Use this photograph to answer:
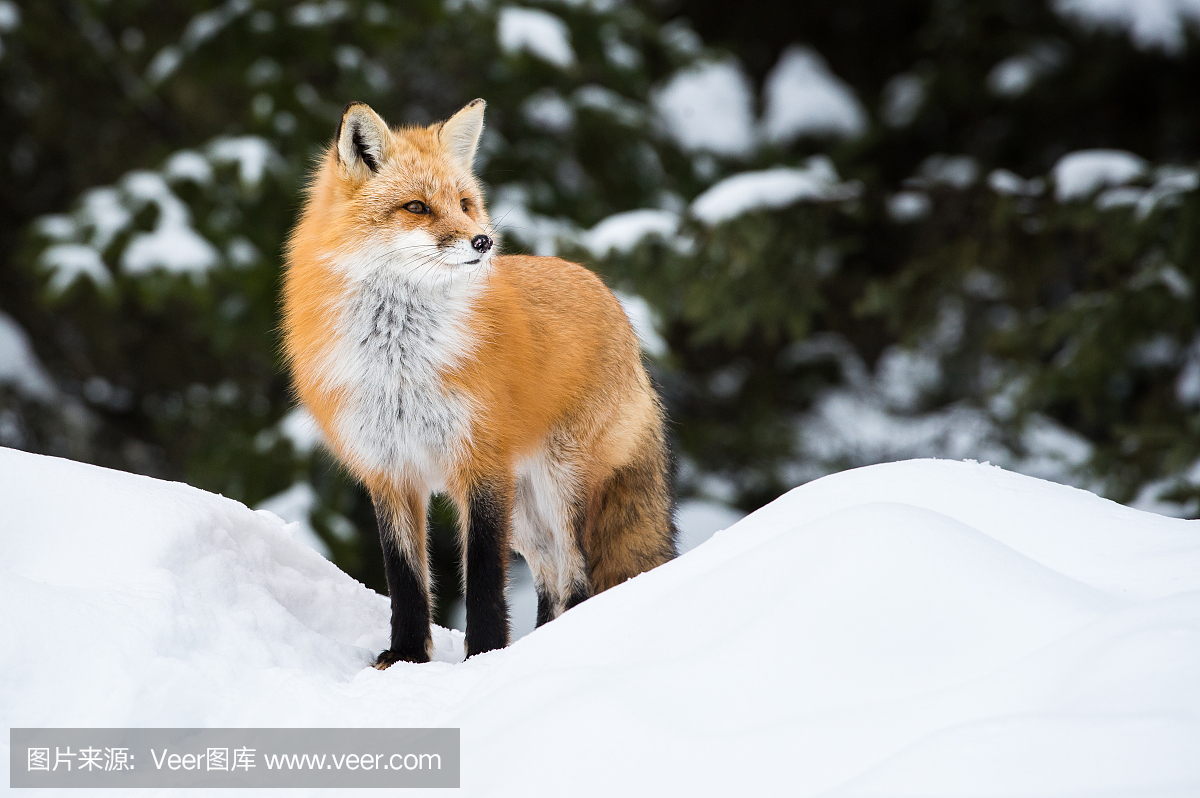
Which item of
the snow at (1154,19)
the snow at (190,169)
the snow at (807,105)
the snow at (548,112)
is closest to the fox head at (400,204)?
the snow at (190,169)

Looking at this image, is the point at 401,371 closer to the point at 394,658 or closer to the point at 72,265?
the point at 394,658

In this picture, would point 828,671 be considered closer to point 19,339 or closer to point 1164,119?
point 1164,119

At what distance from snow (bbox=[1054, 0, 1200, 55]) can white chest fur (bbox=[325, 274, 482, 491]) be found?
680cm

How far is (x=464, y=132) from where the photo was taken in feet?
11.9

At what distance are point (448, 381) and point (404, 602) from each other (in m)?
0.73

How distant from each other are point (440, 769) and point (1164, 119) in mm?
8745

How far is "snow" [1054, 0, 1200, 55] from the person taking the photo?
7.52 meters

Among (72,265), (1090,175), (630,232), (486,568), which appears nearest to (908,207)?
(1090,175)

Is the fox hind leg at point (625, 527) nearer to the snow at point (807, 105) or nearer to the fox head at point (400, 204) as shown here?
the fox head at point (400, 204)

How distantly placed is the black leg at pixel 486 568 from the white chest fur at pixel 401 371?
0.57ft

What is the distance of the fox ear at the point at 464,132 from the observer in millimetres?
3572

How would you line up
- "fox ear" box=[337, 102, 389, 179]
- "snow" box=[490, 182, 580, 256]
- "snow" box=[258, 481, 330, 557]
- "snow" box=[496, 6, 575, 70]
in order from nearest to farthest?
"fox ear" box=[337, 102, 389, 179] < "snow" box=[258, 481, 330, 557] < "snow" box=[490, 182, 580, 256] < "snow" box=[496, 6, 575, 70]

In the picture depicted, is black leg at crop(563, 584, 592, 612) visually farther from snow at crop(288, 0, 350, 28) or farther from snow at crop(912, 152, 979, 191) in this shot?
snow at crop(912, 152, 979, 191)

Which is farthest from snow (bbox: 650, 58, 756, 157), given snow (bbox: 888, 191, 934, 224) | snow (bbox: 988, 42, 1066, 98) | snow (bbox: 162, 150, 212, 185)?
snow (bbox: 162, 150, 212, 185)
